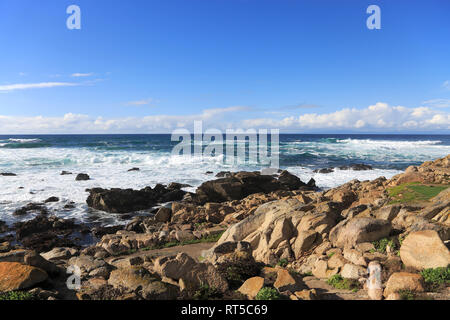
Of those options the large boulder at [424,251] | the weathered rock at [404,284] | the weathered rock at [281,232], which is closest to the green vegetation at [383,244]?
the large boulder at [424,251]

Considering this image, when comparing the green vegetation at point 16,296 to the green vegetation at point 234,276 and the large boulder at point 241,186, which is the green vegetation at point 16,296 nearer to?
the green vegetation at point 234,276

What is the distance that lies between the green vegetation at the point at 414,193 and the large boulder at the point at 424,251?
18.7 ft

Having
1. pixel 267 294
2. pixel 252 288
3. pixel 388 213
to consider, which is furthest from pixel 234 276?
pixel 388 213

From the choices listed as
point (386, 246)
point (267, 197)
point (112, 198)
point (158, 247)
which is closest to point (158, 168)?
point (112, 198)

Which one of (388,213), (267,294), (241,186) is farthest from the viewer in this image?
(241,186)

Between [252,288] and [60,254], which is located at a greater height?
[252,288]

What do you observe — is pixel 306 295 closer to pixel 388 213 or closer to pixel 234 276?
pixel 234 276

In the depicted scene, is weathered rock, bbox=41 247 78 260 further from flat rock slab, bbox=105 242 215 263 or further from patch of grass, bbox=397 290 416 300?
patch of grass, bbox=397 290 416 300

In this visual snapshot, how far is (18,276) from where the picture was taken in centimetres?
731

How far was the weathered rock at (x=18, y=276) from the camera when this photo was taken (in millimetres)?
7082

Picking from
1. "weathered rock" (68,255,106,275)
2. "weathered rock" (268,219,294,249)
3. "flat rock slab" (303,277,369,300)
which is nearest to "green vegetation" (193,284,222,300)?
"flat rock slab" (303,277,369,300)

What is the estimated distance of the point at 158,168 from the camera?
4181 cm

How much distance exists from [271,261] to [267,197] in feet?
41.7

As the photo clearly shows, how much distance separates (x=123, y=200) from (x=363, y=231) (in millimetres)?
18261
